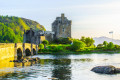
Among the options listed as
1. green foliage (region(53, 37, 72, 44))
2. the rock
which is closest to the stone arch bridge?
the rock

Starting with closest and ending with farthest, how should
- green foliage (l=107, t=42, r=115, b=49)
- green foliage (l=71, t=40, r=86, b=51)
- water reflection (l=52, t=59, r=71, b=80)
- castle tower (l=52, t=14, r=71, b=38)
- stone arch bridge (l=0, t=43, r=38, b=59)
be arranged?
1. water reflection (l=52, t=59, r=71, b=80)
2. stone arch bridge (l=0, t=43, r=38, b=59)
3. green foliage (l=71, t=40, r=86, b=51)
4. green foliage (l=107, t=42, r=115, b=49)
5. castle tower (l=52, t=14, r=71, b=38)

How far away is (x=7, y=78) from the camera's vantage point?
33.7 metres

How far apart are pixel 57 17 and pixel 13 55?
8562 centimetres

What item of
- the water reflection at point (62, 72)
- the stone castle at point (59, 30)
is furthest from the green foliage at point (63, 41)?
the water reflection at point (62, 72)

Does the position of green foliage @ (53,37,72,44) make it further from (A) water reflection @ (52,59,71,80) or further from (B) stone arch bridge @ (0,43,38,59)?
(A) water reflection @ (52,59,71,80)

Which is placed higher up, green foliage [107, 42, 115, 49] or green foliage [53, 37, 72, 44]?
green foliage [53, 37, 72, 44]

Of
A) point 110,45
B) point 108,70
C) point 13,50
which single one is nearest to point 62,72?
point 108,70

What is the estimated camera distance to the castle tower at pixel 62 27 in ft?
491

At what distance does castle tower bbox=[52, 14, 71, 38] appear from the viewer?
5894 inches

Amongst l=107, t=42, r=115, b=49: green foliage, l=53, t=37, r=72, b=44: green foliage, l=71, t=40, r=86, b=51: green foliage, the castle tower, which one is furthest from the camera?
the castle tower

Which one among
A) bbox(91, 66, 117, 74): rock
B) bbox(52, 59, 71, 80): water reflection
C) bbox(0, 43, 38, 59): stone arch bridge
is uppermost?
bbox(0, 43, 38, 59): stone arch bridge

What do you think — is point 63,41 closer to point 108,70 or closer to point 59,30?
point 59,30

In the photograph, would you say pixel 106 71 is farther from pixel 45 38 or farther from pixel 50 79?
pixel 45 38

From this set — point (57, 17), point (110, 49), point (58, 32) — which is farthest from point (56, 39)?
point (110, 49)
